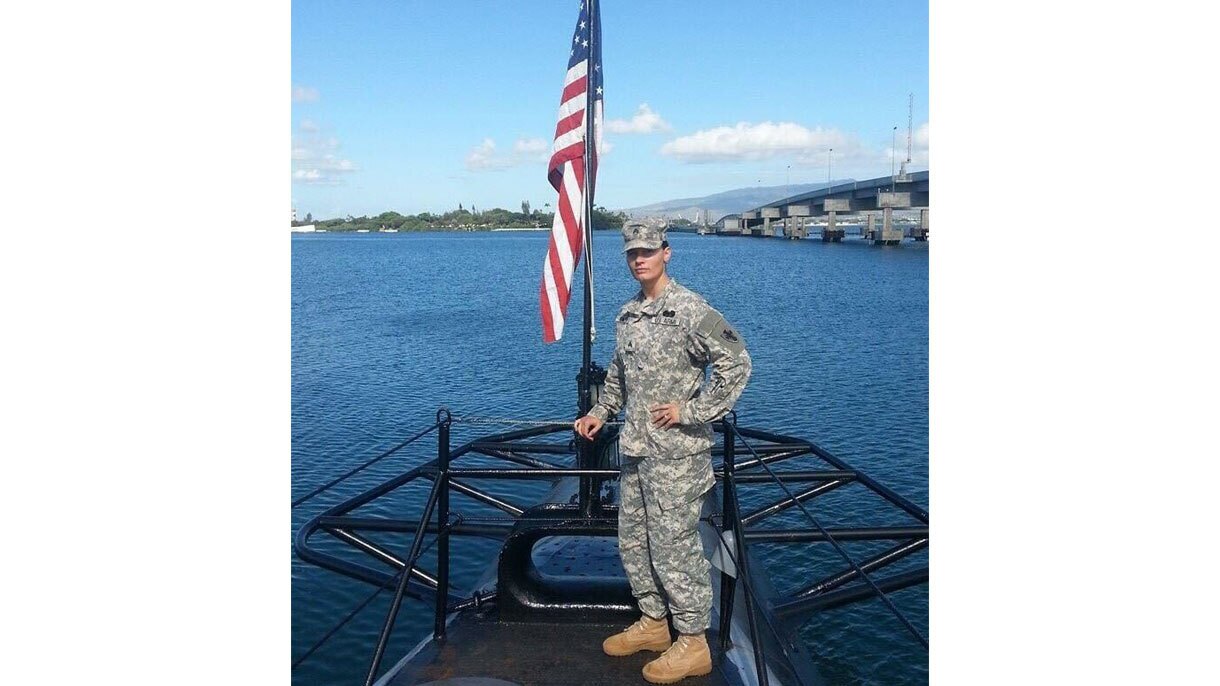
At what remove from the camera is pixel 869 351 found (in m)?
37.3

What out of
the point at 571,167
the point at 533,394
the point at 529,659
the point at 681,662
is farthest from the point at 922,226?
the point at 529,659

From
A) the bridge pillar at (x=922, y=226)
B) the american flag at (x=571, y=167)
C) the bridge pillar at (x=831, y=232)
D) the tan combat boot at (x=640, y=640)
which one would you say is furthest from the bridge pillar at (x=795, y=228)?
the tan combat boot at (x=640, y=640)

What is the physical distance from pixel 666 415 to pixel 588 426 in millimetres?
833

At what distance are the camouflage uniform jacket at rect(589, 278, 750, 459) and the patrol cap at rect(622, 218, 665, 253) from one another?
1.02 feet

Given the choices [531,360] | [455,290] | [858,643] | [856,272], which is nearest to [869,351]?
[531,360]

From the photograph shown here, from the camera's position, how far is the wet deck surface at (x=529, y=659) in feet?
18.0

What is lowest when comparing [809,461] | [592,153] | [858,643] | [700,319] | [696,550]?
[858,643]

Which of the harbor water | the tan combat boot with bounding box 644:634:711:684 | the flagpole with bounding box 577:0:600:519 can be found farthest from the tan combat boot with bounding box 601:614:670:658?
the harbor water

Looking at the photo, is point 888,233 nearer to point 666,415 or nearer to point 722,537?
point 722,537

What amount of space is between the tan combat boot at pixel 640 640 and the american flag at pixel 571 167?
107 inches

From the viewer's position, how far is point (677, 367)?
210 inches

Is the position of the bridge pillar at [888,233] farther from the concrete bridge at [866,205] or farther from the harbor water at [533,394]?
the harbor water at [533,394]

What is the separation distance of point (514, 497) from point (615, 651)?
13805mm

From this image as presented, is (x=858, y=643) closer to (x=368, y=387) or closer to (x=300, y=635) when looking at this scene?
(x=300, y=635)
